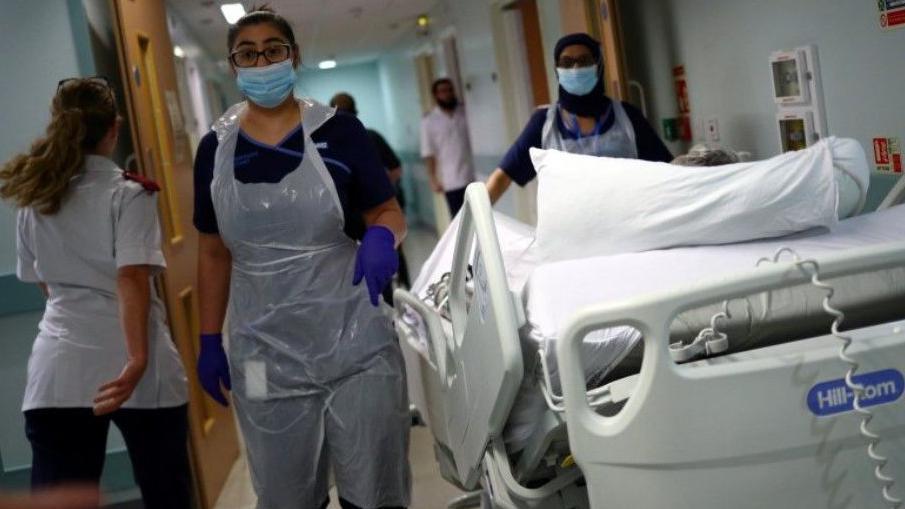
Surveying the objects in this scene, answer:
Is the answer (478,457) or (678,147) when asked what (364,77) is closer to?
(678,147)

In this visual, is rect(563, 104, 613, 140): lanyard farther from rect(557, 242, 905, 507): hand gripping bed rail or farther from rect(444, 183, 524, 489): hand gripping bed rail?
rect(557, 242, 905, 507): hand gripping bed rail

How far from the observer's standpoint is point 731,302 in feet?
5.60

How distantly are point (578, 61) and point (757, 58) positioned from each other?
524 mm

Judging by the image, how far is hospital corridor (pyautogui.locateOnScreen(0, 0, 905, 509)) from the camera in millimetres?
1529

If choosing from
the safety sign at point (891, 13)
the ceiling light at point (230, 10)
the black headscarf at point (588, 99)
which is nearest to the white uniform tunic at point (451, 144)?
the black headscarf at point (588, 99)

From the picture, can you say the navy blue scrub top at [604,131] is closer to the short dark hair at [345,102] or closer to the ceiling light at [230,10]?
the ceiling light at [230,10]

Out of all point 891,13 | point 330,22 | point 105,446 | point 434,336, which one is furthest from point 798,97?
point 105,446

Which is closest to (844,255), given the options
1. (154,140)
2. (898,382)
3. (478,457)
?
(898,382)

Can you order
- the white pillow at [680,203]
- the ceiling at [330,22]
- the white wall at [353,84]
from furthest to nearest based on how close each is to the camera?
the white wall at [353,84] → the ceiling at [330,22] → the white pillow at [680,203]

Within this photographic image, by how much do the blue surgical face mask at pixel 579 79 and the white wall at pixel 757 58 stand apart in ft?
1.58

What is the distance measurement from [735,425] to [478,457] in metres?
0.53

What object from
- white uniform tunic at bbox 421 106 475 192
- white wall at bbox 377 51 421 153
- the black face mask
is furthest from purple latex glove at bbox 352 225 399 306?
the black face mask

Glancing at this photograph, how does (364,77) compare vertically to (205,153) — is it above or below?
above

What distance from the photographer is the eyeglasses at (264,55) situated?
7.59 ft
